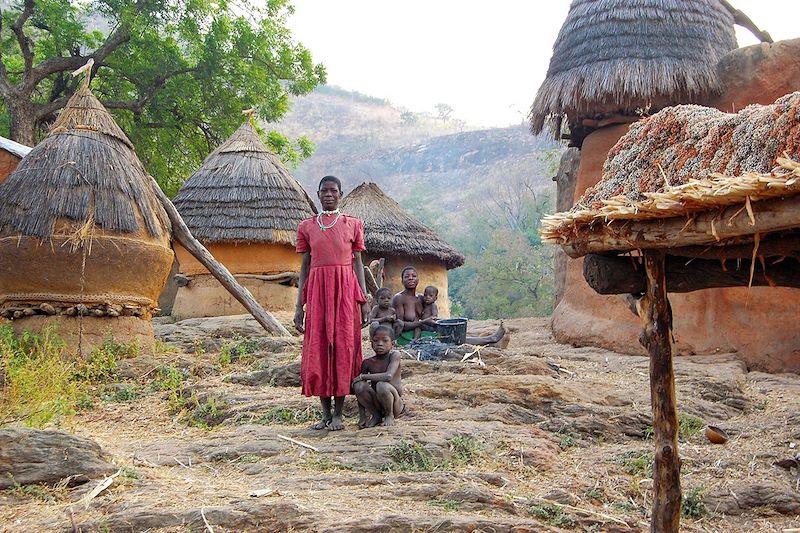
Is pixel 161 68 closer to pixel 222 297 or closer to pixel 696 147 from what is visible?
pixel 222 297

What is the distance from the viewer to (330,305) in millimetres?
5270

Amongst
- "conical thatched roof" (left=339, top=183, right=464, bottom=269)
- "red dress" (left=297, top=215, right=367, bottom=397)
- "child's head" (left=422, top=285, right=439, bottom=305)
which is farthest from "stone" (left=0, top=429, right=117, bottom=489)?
"conical thatched roof" (left=339, top=183, right=464, bottom=269)

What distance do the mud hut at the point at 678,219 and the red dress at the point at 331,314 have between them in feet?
5.09

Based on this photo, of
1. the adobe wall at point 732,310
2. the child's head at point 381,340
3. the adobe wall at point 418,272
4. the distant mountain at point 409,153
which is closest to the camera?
the child's head at point 381,340

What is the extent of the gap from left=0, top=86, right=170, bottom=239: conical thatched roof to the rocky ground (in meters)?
1.37

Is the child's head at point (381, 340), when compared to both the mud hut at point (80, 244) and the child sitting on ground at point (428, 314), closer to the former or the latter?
the child sitting on ground at point (428, 314)

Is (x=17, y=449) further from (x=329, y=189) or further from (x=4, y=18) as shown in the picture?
(x=4, y=18)

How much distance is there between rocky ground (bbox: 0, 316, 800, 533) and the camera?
3.71 metres

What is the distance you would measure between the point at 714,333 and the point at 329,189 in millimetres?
4882

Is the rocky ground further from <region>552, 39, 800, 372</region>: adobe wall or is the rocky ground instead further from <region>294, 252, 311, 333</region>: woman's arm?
<region>294, 252, 311, 333</region>: woman's arm

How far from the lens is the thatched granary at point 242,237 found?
11219 mm

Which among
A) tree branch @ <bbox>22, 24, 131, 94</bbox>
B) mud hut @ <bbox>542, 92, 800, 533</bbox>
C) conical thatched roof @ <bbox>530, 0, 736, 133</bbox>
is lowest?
mud hut @ <bbox>542, 92, 800, 533</bbox>

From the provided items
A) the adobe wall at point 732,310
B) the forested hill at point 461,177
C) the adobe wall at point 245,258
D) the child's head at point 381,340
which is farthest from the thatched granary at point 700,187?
the forested hill at point 461,177

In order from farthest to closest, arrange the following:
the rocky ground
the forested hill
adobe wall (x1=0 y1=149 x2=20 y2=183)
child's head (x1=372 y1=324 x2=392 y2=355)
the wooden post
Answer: the forested hill
adobe wall (x1=0 y1=149 x2=20 y2=183)
child's head (x1=372 y1=324 x2=392 y2=355)
the wooden post
the rocky ground
